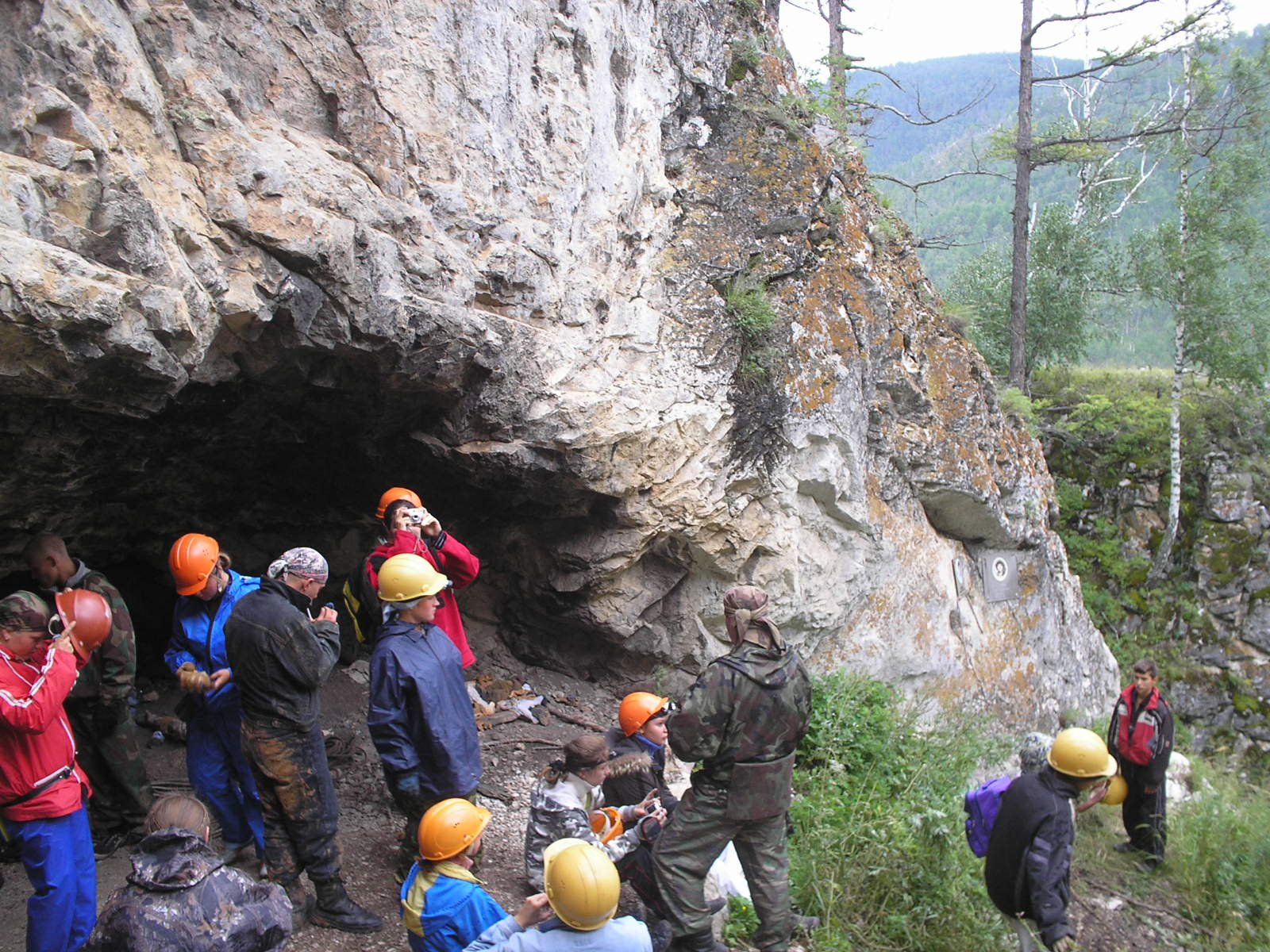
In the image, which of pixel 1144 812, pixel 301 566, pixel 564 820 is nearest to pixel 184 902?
pixel 301 566

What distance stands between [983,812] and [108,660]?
177 inches

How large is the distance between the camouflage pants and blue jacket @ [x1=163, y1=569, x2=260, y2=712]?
0.72 metres

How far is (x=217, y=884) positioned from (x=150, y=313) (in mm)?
2338

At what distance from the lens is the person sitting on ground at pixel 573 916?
2.68m

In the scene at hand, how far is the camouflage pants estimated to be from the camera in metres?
4.37

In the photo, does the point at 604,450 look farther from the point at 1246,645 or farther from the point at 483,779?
the point at 1246,645

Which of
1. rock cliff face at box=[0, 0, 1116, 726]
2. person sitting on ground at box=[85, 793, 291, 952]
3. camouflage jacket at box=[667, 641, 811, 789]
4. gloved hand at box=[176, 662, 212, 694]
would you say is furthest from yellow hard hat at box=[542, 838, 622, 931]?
rock cliff face at box=[0, 0, 1116, 726]

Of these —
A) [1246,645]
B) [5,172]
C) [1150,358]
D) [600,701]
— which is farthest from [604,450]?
[1150,358]

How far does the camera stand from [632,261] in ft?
21.0

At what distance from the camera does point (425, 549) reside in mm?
4492

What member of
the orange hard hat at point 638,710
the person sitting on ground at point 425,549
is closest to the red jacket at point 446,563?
the person sitting on ground at point 425,549

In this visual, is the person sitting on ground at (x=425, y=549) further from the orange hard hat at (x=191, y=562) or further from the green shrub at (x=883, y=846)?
the green shrub at (x=883, y=846)

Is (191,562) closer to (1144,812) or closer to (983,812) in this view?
(983,812)

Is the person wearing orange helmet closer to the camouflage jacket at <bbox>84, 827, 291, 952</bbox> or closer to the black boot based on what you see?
the black boot
